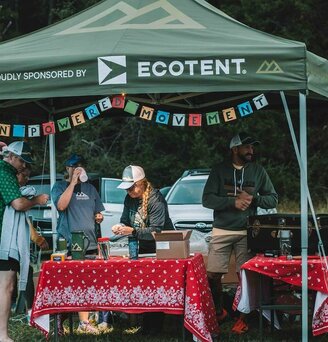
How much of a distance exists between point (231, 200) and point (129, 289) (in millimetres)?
1455

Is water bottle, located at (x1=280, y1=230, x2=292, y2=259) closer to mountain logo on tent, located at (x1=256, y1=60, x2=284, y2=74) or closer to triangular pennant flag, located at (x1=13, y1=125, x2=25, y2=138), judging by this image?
mountain logo on tent, located at (x1=256, y1=60, x2=284, y2=74)

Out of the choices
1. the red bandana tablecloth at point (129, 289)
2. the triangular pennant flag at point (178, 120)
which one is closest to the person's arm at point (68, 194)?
the red bandana tablecloth at point (129, 289)

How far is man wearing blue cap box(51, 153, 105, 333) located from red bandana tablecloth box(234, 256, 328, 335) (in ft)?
5.79

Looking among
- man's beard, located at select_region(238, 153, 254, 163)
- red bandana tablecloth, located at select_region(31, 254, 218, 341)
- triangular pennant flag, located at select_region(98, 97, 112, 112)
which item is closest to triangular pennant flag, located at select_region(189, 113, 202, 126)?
man's beard, located at select_region(238, 153, 254, 163)

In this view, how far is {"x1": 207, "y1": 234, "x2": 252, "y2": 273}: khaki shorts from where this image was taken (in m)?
8.10

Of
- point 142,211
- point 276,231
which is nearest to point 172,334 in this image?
point 142,211

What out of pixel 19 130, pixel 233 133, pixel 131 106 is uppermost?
pixel 233 133

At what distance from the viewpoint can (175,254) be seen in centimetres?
709

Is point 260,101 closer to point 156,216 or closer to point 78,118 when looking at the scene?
point 156,216

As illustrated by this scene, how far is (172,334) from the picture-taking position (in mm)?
8039

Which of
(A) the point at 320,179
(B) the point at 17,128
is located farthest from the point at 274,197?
(A) the point at 320,179

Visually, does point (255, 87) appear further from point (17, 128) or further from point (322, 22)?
point (322, 22)

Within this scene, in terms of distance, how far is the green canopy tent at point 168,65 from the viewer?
6.51 metres

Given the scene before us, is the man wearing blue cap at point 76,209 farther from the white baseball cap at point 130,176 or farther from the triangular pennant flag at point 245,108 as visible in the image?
the triangular pennant flag at point 245,108
